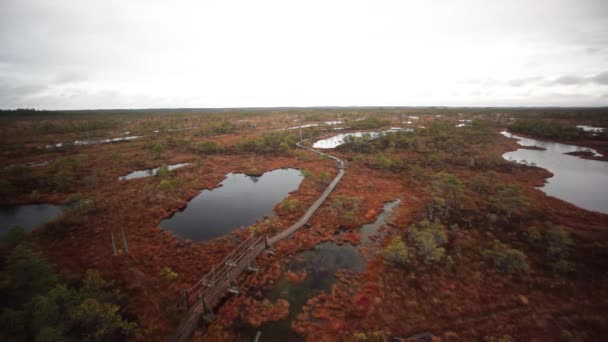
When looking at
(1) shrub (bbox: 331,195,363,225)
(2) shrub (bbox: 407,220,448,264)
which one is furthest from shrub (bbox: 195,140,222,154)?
(2) shrub (bbox: 407,220,448,264)

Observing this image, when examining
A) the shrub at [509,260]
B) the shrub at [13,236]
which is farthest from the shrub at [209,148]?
A: the shrub at [509,260]

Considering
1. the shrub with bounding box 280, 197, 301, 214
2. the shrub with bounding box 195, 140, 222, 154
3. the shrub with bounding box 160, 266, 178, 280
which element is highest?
the shrub with bounding box 195, 140, 222, 154

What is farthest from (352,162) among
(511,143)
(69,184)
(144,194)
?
(511,143)

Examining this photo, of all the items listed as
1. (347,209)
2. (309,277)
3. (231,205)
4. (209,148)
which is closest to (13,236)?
(231,205)

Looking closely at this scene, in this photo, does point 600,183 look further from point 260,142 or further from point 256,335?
point 260,142

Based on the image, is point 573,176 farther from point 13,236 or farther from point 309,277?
point 13,236

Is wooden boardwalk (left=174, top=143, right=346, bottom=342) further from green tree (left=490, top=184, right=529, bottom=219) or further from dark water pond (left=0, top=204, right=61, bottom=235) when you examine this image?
green tree (left=490, top=184, right=529, bottom=219)

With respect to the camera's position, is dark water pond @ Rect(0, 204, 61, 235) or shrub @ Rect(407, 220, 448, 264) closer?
shrub @ Rect(407, 220, 448, 264)
